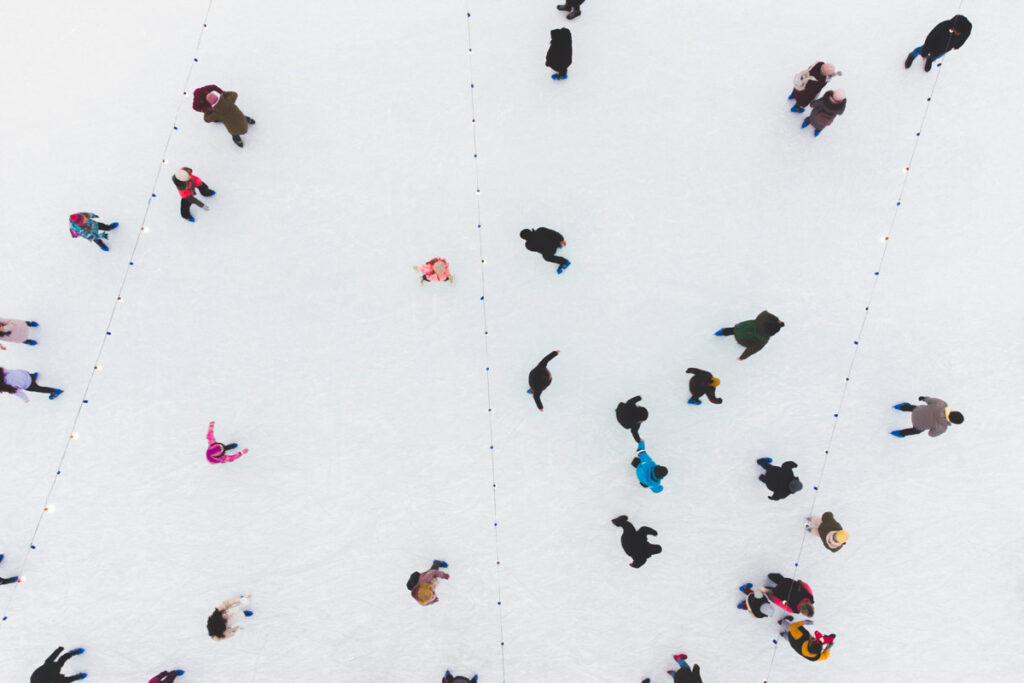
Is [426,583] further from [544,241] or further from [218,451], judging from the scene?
[544,241]

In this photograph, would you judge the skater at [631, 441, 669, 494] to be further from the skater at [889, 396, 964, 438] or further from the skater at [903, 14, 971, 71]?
the skater at [903, 14, 971, 71]

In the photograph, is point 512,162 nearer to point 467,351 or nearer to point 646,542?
point 467,351

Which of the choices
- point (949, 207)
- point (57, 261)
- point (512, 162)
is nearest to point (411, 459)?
point (512, 162)

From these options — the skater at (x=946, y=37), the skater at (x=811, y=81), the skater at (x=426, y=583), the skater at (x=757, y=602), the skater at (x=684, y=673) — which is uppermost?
the skater at (x=946, y=37)

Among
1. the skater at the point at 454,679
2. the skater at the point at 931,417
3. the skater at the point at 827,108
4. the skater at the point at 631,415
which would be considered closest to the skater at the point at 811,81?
the skater at the point at 827,108

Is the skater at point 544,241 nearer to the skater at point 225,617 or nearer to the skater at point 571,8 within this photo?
the skater at point 571,8

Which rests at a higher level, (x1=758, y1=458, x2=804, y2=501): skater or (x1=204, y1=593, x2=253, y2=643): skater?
(x1=758, y1=458, x2=804, y2=501): skater

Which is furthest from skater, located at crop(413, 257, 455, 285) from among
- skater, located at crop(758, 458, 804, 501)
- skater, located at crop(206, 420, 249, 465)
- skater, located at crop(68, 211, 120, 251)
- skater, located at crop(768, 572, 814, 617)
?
skater, located at crop(768, 572, 814, 617)
